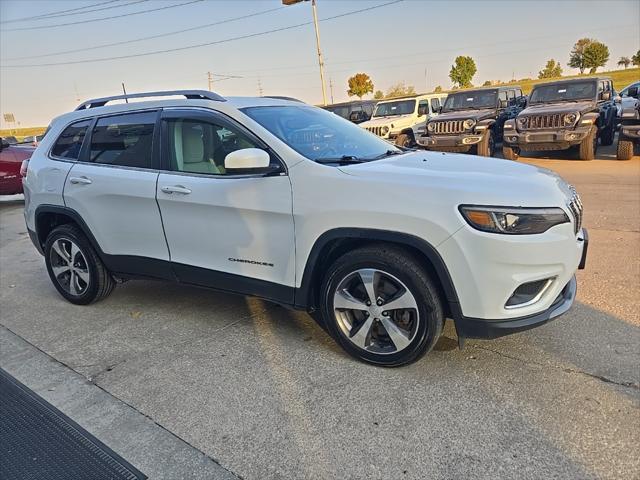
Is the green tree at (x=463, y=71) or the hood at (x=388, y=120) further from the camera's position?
the green tree at (x=463, y=71)

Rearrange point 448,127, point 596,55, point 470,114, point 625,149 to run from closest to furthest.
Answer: point 625,149, point 448,127, point 470,114, point 596,55

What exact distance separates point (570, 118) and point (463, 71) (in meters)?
59.2

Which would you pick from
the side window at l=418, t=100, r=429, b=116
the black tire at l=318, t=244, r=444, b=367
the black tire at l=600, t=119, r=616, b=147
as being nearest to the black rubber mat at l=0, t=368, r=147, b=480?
the black tire at l=318, t=244, r=444, b=367

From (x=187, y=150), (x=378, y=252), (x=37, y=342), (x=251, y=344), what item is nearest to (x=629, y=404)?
(x=378, y=252)

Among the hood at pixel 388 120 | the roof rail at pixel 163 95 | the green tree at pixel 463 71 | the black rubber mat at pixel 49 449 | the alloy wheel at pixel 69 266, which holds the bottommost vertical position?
the black rubber mat at pixel 49 449

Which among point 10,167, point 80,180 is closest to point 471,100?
point 10,167

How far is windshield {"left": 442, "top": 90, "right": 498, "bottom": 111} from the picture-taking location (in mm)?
14117

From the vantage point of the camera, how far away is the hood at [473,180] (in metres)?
2.64

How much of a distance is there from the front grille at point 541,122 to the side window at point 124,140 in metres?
10.5

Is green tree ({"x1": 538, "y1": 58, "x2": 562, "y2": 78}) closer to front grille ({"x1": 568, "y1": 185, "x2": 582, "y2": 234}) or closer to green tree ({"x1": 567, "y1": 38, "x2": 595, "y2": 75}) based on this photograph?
green tree ({"x1": 567, "y1": 38, "x2": 595, "y2": 75})

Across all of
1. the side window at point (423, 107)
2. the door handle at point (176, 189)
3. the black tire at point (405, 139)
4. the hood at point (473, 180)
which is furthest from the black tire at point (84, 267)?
the side window at point (423, 107)

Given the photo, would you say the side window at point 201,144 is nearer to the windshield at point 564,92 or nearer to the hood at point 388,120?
the windshield at point 564,92

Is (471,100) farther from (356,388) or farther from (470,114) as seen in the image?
(356,388)

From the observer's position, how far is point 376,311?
3.00 metres
